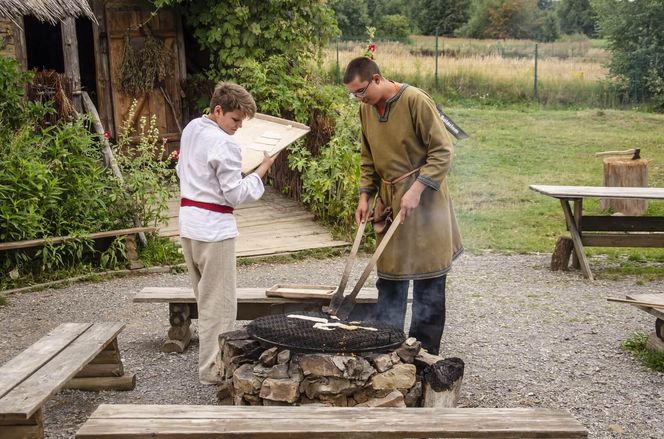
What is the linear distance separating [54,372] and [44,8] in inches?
169

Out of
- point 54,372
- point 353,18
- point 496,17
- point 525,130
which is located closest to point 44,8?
point 54,372

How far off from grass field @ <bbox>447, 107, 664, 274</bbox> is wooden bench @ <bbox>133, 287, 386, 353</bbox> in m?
4.23

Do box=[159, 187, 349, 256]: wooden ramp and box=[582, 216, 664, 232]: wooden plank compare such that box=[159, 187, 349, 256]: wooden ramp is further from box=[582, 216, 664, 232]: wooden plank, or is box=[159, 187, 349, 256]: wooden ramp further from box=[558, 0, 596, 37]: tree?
box=[558, 0, 596, 37]: tree

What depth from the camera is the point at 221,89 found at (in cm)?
504

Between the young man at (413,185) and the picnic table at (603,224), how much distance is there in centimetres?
350

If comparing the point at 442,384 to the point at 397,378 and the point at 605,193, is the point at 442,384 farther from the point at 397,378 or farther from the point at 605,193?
the point at 605,193

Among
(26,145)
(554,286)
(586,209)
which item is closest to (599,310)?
(554,286)

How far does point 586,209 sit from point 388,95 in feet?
23.7

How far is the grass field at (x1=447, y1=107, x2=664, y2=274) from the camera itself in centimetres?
1067

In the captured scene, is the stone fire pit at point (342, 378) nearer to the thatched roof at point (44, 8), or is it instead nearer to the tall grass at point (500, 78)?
the thatched roof at point (44, 8)

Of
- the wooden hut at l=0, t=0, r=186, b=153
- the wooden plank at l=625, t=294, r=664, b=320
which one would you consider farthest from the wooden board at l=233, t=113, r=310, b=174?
the wooden hut at l=0, t=0, r=186, b=153

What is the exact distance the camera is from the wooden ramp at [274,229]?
9.49 metres

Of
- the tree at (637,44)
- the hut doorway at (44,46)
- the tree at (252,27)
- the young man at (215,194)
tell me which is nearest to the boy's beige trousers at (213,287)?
the young man at (215,194)

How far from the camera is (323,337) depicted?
465cm
